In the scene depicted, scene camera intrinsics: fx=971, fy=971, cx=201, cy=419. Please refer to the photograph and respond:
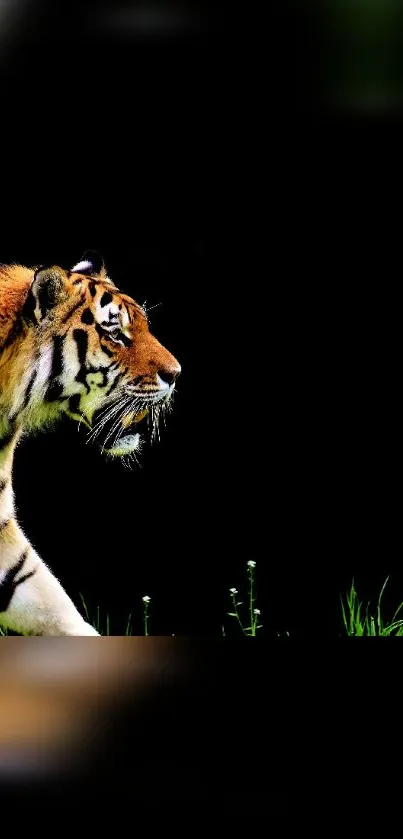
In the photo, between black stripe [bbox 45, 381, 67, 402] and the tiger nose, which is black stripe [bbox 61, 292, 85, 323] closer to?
black stripe [bbox 45, 381, 67, 402]

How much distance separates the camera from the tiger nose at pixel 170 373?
2.99m

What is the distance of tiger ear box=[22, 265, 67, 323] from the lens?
9.54 ft

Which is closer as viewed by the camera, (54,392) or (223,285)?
(54,392)

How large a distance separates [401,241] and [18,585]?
5.24ft

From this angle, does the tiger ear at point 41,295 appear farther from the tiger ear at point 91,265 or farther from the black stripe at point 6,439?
the black stripe at point 6,439

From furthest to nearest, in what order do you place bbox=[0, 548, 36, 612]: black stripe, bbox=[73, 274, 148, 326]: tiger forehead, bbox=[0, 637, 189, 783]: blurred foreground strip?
bbox=[73, 274, 148, 326]: tiger forehead, bbox=[0, 548, 36, 612]: black stripe, bbox=[0, 637, 189, 783]: blurred foreground strip

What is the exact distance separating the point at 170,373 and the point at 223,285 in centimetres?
34

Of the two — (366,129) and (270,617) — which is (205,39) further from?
(270,617)

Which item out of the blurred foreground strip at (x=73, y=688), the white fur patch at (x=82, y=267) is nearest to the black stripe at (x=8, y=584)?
the blurred foreground strip at (x=73, y=688)

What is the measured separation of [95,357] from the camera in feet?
9.65

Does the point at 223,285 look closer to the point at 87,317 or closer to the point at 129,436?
the point at 87,317

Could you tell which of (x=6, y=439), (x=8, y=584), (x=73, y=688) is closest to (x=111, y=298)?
(x=6, y=439)

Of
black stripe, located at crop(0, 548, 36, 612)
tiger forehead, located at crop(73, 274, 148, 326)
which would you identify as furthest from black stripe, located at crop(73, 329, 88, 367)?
black stripe, located at crop(0, 548, 36, 612)

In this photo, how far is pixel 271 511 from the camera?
3.06m
